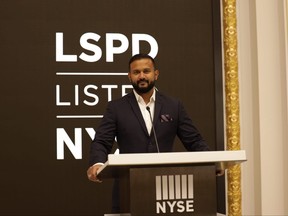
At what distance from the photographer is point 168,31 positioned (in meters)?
4.73

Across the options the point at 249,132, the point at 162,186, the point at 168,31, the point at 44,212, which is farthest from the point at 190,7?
the point at 162,186

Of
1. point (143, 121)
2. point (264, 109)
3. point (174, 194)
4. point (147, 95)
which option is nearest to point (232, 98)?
point (264, 109)

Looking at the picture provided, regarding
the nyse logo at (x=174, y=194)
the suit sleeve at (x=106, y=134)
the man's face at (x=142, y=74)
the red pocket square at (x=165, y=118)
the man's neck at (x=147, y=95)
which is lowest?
the nyse logo at (x=174, y=194)

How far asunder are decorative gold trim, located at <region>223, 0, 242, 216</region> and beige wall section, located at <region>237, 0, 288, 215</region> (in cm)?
10

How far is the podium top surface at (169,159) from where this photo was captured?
2.28m

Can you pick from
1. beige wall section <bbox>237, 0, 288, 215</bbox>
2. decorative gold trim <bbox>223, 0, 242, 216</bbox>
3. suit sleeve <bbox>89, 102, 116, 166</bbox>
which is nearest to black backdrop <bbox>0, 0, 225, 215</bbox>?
decorative gold trim <bbox>223, 0, 242, 216</bbox>

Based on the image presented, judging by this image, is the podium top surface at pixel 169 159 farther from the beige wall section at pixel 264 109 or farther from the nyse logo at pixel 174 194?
the beige wall section at pixel 264 109

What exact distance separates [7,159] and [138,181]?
7.62 feet

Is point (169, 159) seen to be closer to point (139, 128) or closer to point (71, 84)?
point (139, 128)

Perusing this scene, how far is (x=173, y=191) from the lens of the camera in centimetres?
244

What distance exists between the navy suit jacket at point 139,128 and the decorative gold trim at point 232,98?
151 centimetres

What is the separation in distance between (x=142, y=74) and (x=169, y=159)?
2.76 feet

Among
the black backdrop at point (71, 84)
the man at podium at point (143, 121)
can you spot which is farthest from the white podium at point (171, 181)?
the black backdrop at point (71, 84)

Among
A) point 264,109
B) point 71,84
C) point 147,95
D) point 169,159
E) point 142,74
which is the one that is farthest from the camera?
point 264,109
